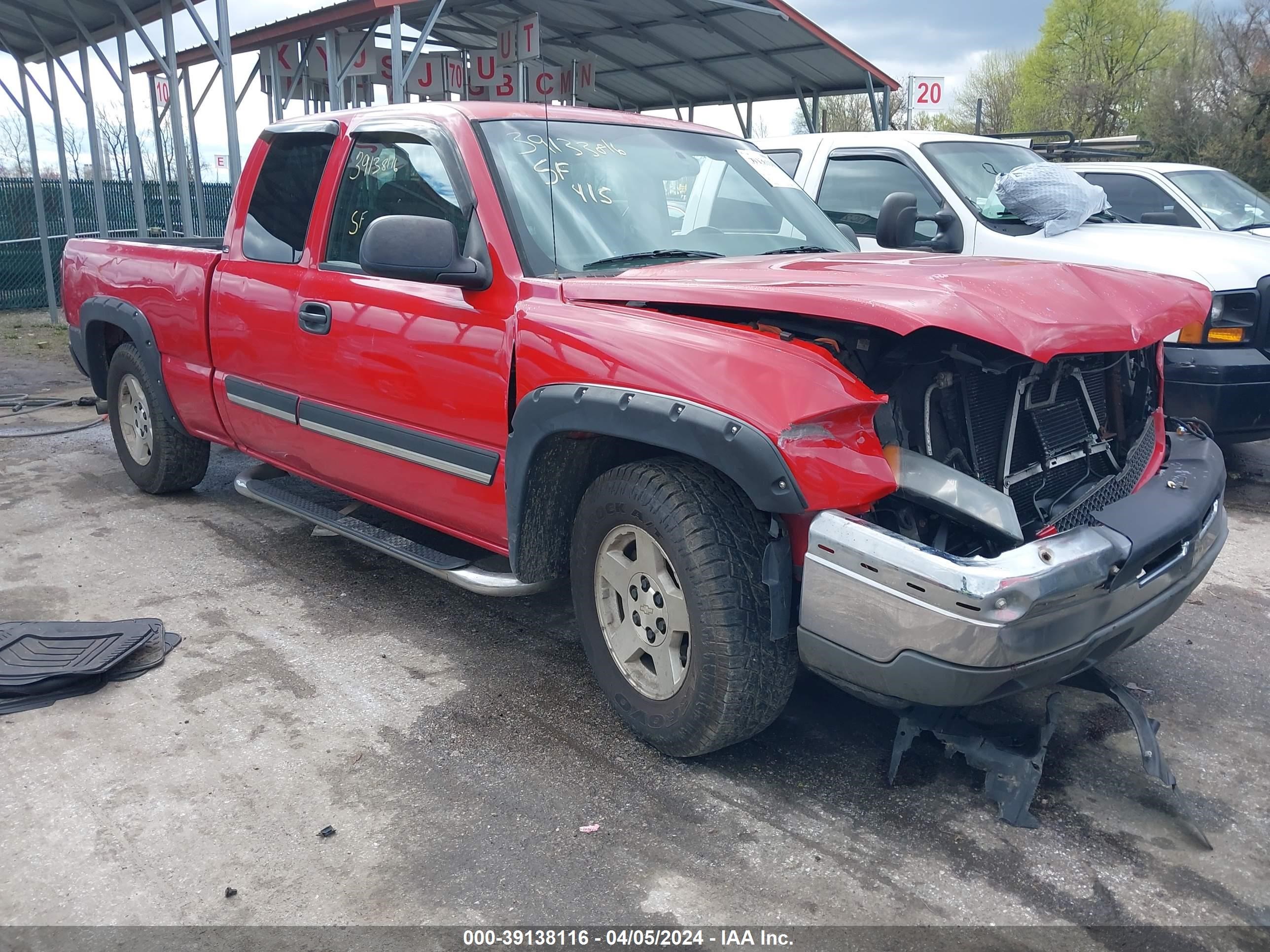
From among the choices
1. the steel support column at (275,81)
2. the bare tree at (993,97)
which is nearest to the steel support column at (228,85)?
the steel support column at (275,81)

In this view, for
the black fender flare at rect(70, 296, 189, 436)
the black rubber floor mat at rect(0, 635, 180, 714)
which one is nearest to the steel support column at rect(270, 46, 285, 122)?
the black fender flare at rect(70, 296, 189, 436)

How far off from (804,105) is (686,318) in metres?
14.3

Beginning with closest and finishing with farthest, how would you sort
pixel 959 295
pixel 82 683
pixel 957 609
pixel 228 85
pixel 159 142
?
pixel 957 609 < pixel 959 295 < pixel 82 683 < pixel 228 85 < pixel 159 142

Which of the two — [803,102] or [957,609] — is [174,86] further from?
[957,609]

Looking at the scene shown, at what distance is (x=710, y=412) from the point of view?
264 centimetres

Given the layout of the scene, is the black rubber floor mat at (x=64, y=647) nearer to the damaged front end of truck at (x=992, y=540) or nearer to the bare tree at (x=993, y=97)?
the damaged front end of truck at (x=992, y=540)

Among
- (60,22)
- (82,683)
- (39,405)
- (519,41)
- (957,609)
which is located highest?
(519,41)

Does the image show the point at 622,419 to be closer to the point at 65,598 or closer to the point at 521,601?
the point at 521,601

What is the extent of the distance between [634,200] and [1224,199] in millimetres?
6851

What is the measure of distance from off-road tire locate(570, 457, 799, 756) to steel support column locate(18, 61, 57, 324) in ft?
41.6

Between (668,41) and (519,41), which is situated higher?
(668,41)

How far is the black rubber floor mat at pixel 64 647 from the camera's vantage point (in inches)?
139

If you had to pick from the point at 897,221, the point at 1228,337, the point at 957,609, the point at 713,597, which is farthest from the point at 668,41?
the point at 957,609

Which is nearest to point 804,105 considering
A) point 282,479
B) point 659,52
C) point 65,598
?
point 659,52
